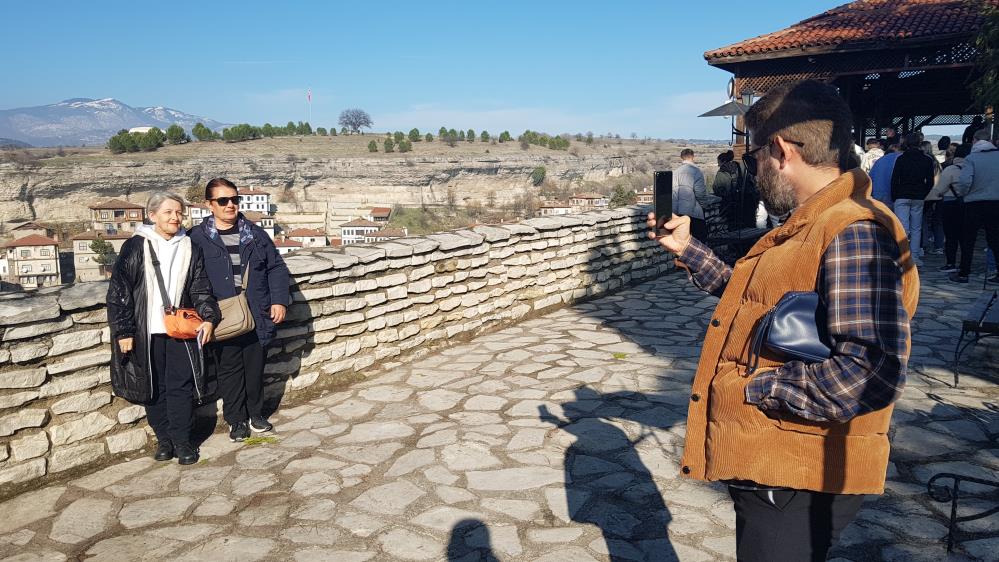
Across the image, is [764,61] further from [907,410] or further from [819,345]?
[819,345]

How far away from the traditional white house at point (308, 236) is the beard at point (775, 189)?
2153 inches

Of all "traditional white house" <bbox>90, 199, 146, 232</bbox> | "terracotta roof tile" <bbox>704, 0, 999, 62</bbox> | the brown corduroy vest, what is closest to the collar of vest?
the brown corduroy vest

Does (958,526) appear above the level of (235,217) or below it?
below

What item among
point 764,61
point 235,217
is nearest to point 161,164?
point 764,61

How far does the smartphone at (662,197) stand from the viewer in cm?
203

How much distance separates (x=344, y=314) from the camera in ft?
17.2

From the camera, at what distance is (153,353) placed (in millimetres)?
3791

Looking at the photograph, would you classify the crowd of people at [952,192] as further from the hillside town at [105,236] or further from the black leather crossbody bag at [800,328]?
the black leather crossbody bag at [800,328]

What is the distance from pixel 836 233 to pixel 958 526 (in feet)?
7.41

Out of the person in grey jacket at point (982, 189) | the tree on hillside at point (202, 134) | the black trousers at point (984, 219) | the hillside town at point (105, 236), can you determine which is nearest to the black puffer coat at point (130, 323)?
the hillside town at point (105, 236)

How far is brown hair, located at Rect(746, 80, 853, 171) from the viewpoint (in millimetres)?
1515

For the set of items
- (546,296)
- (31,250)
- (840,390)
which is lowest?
(31,250)

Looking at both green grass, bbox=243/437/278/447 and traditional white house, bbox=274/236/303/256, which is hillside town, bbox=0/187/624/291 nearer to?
traditional white house, bbox=274/236/303/256

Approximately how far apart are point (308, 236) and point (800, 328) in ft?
209
